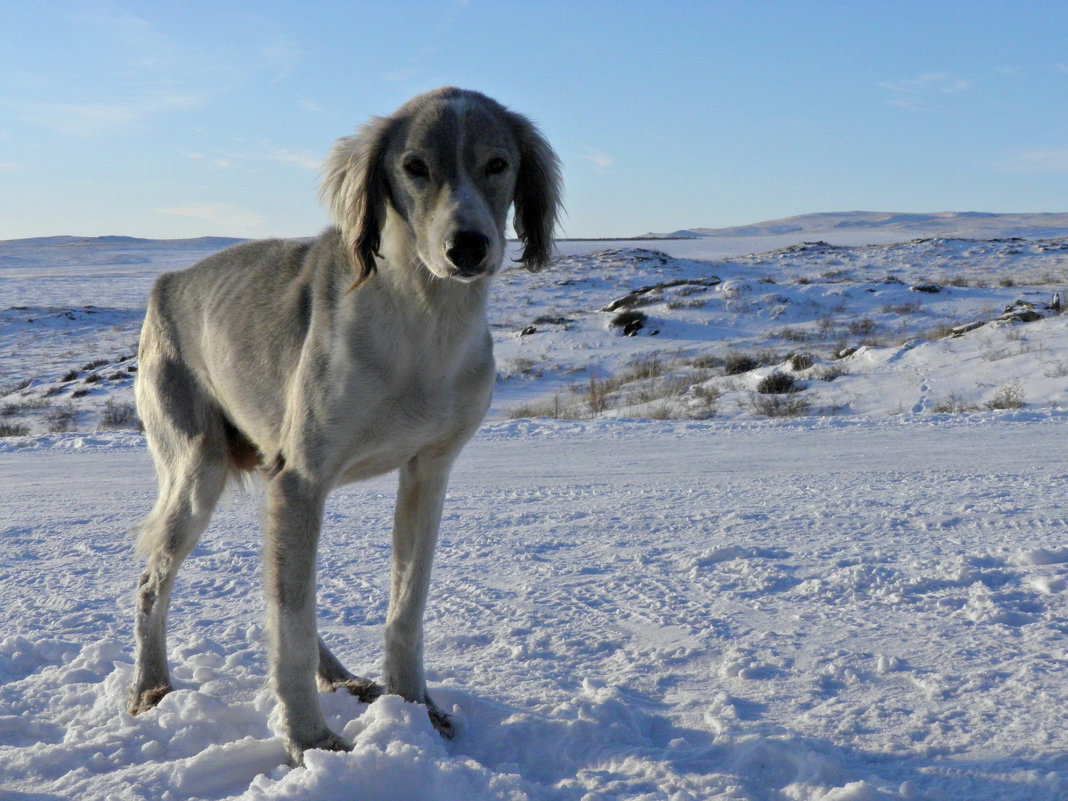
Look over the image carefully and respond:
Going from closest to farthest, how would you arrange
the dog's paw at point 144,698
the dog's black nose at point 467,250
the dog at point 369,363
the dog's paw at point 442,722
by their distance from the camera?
1. the dog's black nose at point 467,250
2. the dog at point 369,363
3. the dog's paw at point 442,722
4. the dog's paw at point 144,698

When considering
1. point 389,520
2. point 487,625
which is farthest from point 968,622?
point 389,520

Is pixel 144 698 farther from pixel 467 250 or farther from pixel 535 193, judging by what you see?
pixel 535 193

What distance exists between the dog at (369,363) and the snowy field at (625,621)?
31 centimetres

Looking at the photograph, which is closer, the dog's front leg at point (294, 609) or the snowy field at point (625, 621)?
the snowy field at point (625, 621)

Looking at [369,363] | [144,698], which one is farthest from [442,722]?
[369,363]

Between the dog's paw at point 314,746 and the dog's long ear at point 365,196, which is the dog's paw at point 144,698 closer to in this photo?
the dog's paw at point 314,746

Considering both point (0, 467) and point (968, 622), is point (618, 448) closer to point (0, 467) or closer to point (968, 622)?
point (968, 622)

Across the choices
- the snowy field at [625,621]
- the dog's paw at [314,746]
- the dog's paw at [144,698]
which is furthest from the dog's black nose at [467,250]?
the dog's paw at [144,698]

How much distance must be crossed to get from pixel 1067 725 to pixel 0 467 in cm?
778

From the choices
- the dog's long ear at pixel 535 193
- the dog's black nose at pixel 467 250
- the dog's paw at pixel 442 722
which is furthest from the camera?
the dog's long ear at pixel 535 193

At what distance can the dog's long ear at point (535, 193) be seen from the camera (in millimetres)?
3383

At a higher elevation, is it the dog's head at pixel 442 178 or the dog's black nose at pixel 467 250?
the dog's head at pixel 442 178

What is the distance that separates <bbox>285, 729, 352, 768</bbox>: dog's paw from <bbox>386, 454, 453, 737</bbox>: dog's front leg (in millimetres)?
356

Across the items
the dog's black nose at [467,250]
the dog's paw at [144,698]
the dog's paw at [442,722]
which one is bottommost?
the dog's paw at [144,698]
